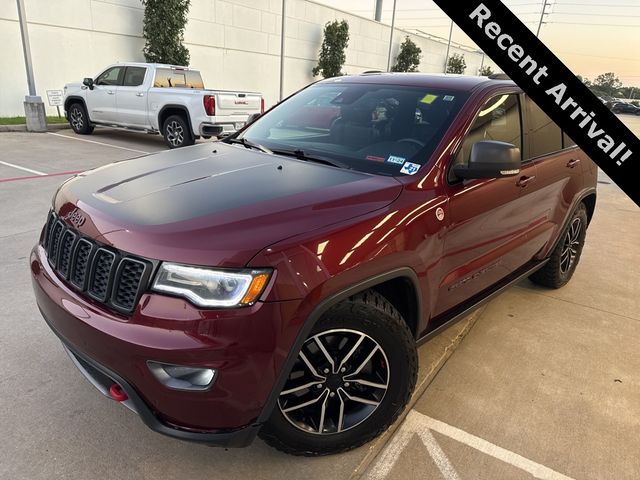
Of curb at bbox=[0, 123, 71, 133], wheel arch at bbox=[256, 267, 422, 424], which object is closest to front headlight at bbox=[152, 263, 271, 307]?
wheel arch at bbox=[256, 267, 422, 424]

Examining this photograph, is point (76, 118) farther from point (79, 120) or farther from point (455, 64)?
point (455, 64)

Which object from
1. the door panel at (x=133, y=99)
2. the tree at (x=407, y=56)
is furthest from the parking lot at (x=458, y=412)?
the tree at (x=407, y=56)

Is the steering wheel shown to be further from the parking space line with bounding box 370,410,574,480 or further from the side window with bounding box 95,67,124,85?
the side window with bounding box 95,67,124,85

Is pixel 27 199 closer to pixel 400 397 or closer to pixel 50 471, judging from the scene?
pixel 50 471

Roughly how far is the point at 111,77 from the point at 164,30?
5515mm

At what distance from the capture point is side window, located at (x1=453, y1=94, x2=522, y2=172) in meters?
2.77

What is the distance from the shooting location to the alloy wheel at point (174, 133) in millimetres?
10648

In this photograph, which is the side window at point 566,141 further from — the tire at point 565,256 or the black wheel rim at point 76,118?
the black wheel rim at point 76,118

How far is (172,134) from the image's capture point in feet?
35.4

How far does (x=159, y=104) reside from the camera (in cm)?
1075

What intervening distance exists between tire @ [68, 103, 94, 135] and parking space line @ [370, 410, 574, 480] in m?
12.1

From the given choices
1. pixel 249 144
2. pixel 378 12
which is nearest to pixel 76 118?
pixel 249 144

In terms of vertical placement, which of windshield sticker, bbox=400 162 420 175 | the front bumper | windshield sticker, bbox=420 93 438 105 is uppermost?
windshield sticker, bbox=420 93 438 105

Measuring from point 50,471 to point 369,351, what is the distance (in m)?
1.49
